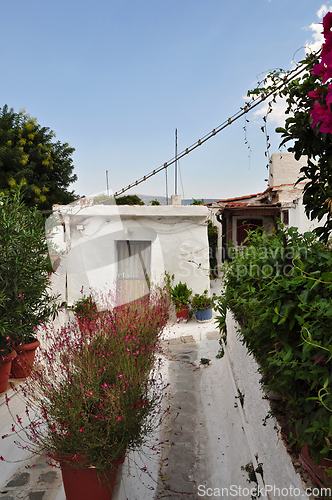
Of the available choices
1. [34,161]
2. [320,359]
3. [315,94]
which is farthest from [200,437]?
[34,161]

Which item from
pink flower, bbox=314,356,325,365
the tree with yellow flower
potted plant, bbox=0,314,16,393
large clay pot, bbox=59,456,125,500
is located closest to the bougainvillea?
pink flower, bbox=314,356,325,365

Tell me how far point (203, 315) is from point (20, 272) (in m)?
4.76

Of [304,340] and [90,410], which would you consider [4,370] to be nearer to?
[90,410]

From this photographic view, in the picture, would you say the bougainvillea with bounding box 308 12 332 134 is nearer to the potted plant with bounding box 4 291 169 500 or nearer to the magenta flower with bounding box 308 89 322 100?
the magenta flower with bounding box 308 89 322 100

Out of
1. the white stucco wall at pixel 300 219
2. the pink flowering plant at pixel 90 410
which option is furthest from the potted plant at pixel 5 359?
the white stucco wall at pixel 300 219

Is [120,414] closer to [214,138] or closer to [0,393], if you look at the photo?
[0,393]

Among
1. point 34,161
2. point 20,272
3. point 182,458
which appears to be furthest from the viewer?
point 34,161

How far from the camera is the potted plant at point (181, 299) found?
25.5 ft

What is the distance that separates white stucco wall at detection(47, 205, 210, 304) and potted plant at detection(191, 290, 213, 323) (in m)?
0.44

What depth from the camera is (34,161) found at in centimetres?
2042

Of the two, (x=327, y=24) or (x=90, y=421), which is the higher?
(x=327, y=24)

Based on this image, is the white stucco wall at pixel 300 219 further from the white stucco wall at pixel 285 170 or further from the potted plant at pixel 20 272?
the potted plant at pixel 20 272

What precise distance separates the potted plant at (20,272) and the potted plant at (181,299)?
350 cm

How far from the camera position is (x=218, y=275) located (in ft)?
37.1
